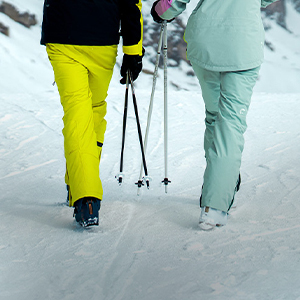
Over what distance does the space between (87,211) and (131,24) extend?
906 millimetres

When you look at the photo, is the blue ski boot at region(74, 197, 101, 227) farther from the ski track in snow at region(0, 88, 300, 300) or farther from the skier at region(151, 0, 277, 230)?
the skier at region(151, 0, 277, 230)

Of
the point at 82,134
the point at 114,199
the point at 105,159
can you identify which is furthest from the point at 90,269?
the point at 105,159

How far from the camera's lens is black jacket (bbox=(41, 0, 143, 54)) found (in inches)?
82.4

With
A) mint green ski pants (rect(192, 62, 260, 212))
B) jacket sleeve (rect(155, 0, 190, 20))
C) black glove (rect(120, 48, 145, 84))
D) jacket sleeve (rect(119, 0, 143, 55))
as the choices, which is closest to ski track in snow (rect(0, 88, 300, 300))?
mint green ski pants (rect(192, 62, 260, 212))

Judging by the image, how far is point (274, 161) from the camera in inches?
138

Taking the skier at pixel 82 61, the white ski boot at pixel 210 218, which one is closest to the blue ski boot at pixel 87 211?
the skier at pixel 82 61

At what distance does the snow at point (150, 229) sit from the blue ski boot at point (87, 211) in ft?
0.17

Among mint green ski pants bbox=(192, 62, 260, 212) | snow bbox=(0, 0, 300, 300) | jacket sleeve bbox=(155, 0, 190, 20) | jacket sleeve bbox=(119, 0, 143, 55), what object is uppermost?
jacket sleeve bbox=(155, 0, 190, 20)

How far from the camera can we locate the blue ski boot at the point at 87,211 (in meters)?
2.03

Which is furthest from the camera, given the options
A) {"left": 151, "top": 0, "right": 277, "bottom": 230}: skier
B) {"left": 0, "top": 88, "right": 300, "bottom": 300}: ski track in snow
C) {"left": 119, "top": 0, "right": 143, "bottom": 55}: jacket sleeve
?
{"left": 119, "top": 0, "right": 143, "bottom": 55}: jacket sleeve

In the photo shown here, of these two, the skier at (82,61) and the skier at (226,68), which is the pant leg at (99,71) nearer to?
the skier at (82,61)

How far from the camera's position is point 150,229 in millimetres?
2076

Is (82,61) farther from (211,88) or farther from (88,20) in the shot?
(211,88)

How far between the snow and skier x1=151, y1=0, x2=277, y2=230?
0.61 feet
